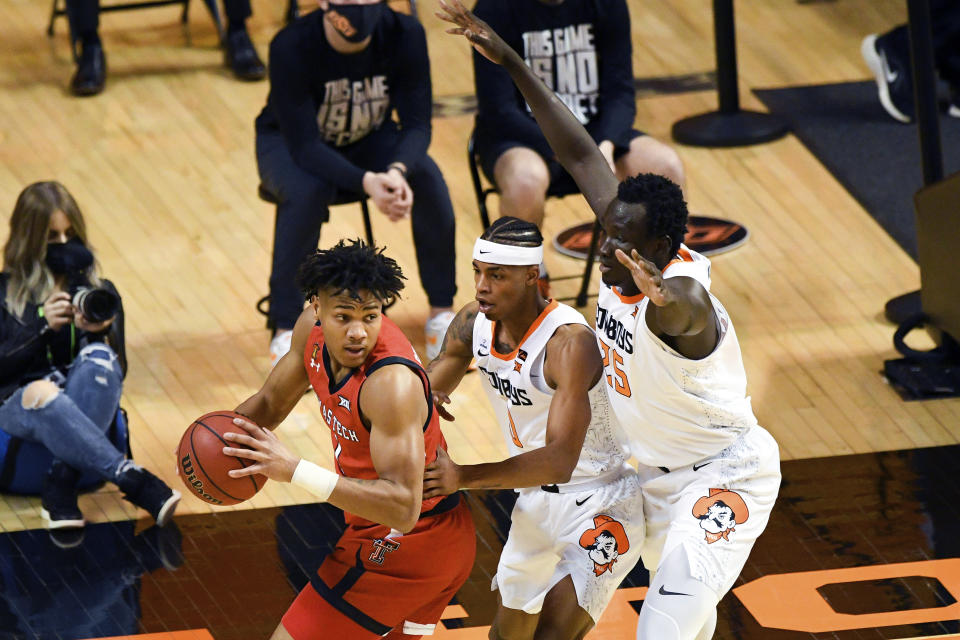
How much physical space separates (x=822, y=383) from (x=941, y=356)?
50 centimetres

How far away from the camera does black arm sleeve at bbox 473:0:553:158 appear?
20.9ft

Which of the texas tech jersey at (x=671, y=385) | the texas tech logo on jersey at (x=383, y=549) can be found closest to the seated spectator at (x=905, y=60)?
the texas tech jersey at (x=671, y=385)

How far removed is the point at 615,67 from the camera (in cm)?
652

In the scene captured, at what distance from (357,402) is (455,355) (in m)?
0.70

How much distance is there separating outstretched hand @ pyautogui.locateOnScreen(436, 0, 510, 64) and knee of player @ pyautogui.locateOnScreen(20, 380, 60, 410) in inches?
73.9

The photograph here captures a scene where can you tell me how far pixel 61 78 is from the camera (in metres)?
8.70

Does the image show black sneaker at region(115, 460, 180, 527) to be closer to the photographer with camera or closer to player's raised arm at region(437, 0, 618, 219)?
the photographer with camera

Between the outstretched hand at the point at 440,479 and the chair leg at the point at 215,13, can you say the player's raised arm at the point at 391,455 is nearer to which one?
the outstretched hand at the point at 440,479

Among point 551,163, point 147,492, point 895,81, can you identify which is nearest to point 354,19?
point 551,163

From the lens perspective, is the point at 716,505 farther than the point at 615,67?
No

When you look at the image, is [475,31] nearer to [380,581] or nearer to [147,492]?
[380,581]

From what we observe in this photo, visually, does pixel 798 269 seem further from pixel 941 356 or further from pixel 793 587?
pixel 793 587

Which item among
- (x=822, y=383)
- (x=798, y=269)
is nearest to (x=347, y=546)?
(x=822, y=383)

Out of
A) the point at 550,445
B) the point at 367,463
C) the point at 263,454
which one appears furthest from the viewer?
the point at 550,445
